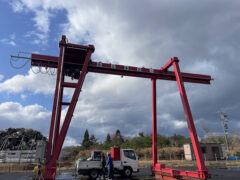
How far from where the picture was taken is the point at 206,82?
15492mm

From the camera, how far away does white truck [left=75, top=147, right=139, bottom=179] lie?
13.2 m

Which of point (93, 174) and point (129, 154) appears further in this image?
point (129, 154)

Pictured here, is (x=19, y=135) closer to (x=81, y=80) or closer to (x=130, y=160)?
(x=130, y=160)

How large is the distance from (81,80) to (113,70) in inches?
117

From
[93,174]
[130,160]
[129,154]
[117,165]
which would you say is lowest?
[93,174]

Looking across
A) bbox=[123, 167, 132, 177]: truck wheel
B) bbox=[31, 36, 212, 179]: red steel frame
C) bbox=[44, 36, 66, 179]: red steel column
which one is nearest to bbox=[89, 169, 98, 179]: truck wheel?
bbox=[123, 167, 132, 177]: truck wheel

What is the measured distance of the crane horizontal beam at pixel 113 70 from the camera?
12.1 meters

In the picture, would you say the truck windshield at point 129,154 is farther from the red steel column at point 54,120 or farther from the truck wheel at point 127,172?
the red steel column at point 54,120

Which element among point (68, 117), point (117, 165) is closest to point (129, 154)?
point (117, 165)

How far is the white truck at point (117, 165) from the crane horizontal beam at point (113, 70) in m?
6.15

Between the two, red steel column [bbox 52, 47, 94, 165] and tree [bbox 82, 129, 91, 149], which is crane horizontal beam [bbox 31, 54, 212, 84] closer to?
red steel column [bbox 52, 47, 94, 165]

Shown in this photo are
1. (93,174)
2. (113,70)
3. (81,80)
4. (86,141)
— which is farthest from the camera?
(86,141)

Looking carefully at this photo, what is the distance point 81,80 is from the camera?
1159 centimetres

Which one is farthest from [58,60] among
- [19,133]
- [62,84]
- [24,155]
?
[19,133]
